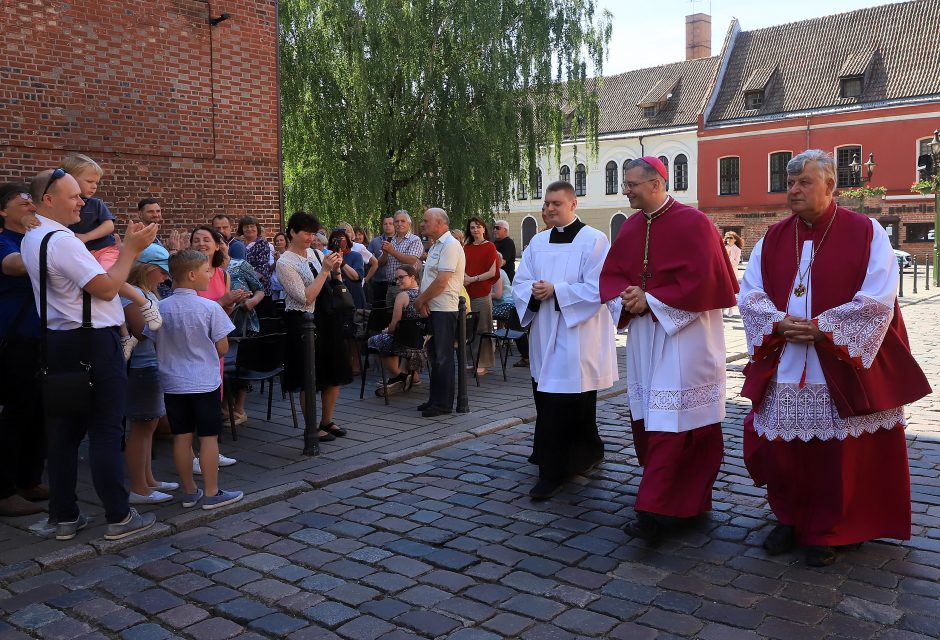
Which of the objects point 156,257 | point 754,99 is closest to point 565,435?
point 156,257

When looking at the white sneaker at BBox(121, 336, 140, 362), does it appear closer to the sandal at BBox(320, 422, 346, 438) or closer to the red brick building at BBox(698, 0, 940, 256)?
the sandal at BBox(320, 422, 346, 438)

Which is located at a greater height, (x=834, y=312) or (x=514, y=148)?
(x=514, y=148)

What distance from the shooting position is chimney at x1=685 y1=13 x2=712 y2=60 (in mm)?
54438

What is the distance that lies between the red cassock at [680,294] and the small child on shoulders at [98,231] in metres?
2.79

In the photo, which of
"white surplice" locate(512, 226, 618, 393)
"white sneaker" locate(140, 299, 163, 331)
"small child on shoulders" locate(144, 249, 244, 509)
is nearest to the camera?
"white sneaker" locate(140, 299, 163, 331)

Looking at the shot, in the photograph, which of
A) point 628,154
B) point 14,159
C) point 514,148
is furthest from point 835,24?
point 14,159

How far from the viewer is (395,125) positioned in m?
20.9

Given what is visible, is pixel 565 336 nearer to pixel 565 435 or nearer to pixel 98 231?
pixel 565 435

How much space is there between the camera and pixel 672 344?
5.04 meters

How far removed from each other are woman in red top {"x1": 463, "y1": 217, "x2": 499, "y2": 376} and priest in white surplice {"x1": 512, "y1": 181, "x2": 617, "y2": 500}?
13.1 ft

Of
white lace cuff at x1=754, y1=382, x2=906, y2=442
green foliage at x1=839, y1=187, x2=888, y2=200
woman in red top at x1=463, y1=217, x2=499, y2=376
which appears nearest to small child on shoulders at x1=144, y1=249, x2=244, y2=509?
white lace cuff at x1=754, y1=382, x2=906, y2=442

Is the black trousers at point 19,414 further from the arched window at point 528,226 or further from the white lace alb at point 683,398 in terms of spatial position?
the arched window at point 528,226

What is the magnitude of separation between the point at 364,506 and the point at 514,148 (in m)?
17.5

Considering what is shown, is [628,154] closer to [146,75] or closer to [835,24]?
[835,24]
